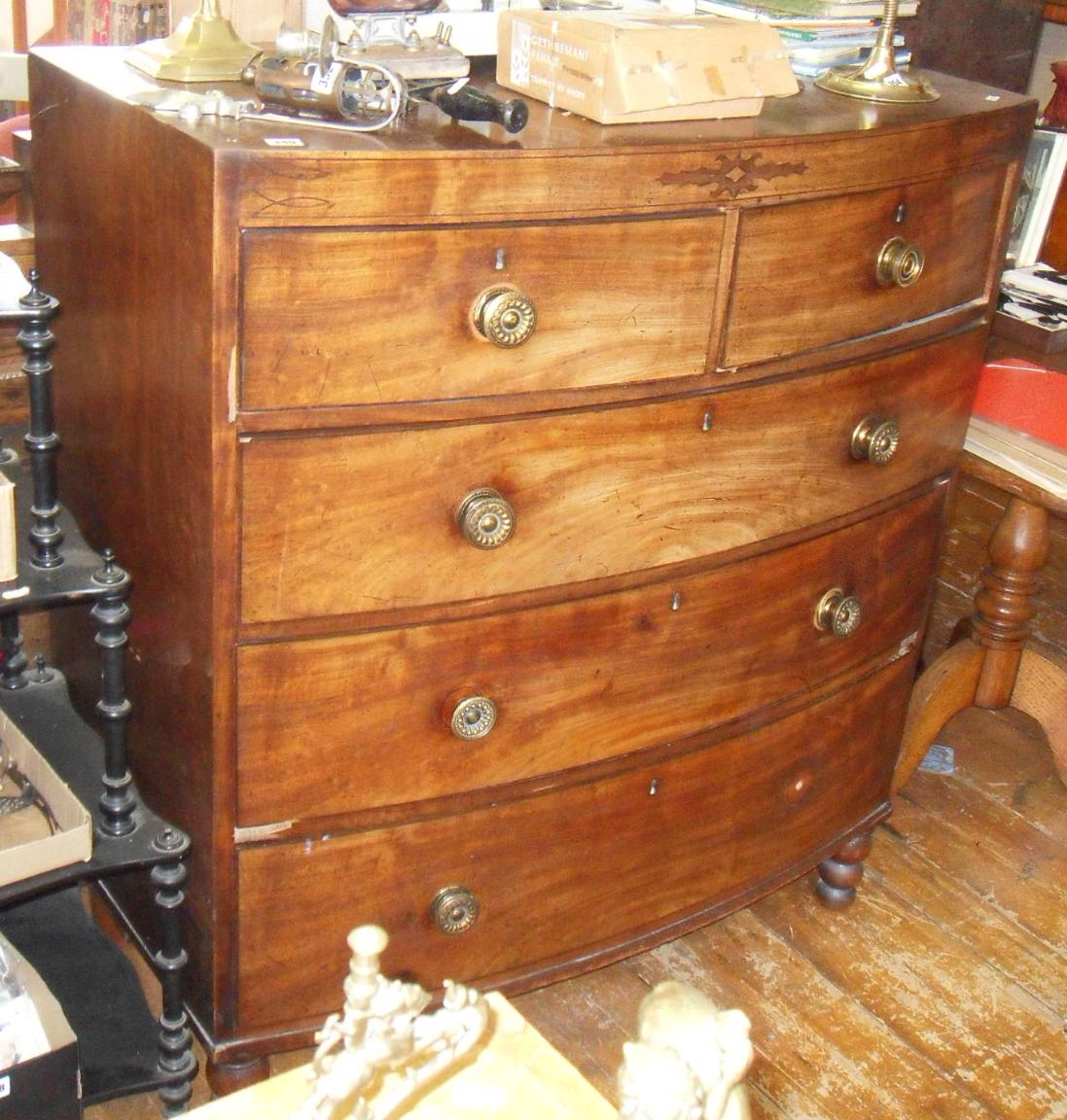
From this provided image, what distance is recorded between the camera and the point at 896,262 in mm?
1573

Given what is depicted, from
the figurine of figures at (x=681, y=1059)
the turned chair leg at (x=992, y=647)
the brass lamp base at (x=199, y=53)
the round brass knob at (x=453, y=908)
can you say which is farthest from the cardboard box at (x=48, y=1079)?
the turned chair leg at (x=992, y=647)

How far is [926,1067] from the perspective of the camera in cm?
184

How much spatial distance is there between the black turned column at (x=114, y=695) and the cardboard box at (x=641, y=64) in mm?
618

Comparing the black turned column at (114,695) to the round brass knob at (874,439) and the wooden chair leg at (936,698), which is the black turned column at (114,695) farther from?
the wooden chair leg at (936,698)

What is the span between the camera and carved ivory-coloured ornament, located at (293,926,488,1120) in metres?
0.91

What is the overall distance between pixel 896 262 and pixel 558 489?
0.44m

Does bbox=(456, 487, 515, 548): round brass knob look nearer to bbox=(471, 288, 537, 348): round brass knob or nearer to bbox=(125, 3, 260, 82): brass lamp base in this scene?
bbox=(471, 288, 537, 348): round brass knob

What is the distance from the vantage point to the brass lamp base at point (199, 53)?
1.40 m

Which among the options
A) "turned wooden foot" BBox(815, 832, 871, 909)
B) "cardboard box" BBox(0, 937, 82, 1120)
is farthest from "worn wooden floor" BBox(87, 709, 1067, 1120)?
"cardboard box" BBox(0, 937, 82, 1120)

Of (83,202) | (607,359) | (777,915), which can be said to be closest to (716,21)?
(607,359)

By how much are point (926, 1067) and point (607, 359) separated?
3.27ft

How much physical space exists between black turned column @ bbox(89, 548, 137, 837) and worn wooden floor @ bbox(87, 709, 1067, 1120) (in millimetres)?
397

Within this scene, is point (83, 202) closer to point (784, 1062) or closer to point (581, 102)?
point (581, 102)

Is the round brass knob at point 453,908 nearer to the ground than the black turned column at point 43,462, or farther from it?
nearer to the ground
